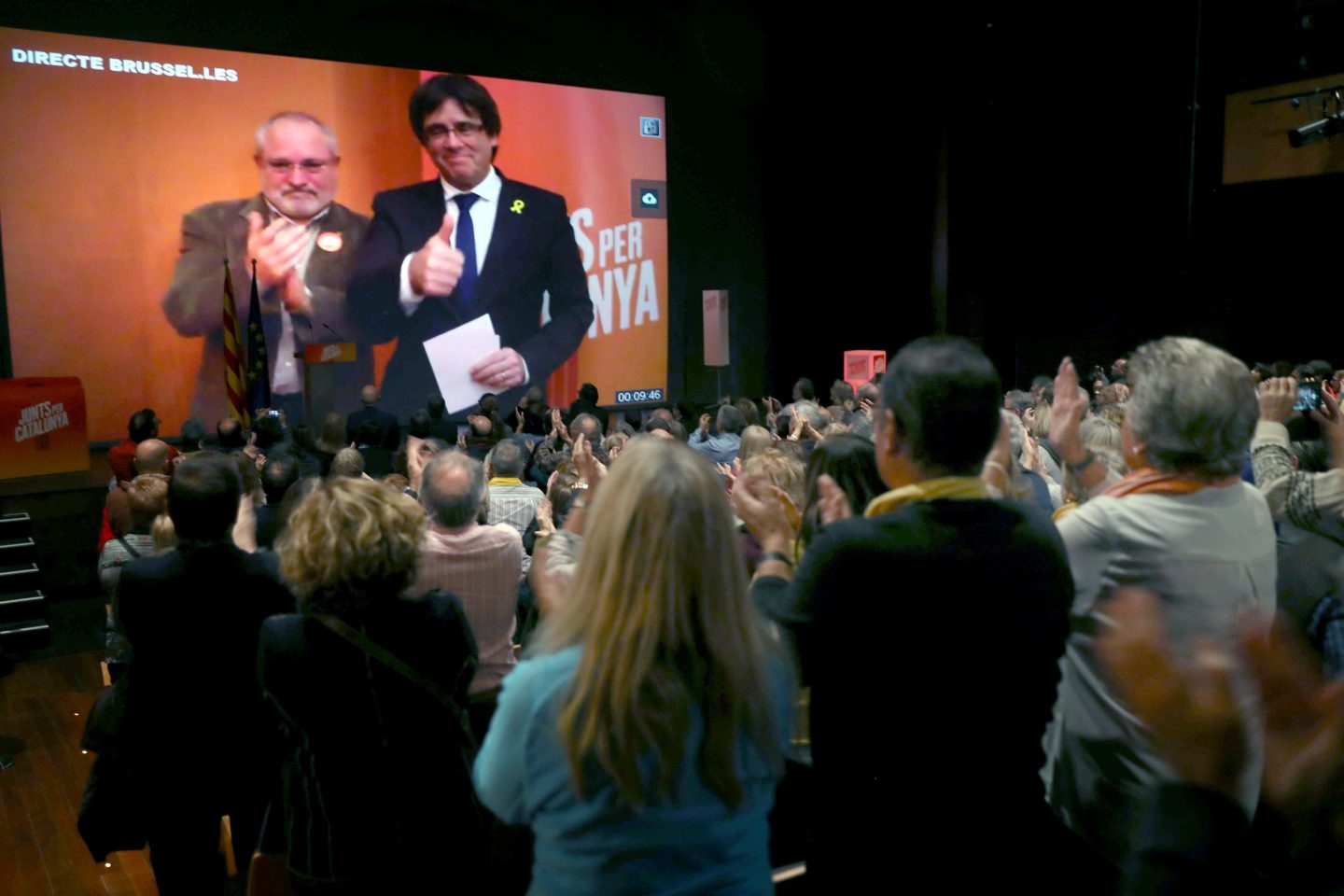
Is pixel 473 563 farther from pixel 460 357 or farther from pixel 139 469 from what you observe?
pixel 460 357

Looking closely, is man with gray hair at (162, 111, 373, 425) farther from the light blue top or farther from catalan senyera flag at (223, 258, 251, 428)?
the light blue top

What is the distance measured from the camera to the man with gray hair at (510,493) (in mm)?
3885

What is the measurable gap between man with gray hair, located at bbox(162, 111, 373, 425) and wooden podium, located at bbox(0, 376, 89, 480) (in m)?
2.84

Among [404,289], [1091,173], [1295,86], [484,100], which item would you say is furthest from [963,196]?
[404,289]

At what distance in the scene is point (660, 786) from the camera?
1.18 meters

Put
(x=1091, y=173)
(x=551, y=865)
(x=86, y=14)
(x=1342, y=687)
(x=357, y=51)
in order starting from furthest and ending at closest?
(x=1091, y=173), (x=357, y=51), (x=86, y=14), (x=551, y=865), (x=1342, y=687)

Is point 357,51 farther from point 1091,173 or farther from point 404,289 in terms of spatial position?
point 1091,173

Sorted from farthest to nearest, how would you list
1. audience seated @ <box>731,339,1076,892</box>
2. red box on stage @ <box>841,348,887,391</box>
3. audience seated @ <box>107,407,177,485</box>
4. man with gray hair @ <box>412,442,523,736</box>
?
Answer: red box on stage @ <box>841,348,887,391</box>
audience seated @ <box>107,407,177,485</box>
man with gray hair @ <box>412,442,523,736</box>
audience seated @ <box>731,339,1076,892</box>

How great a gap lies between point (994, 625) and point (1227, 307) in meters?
12.2

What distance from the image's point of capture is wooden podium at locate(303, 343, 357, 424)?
7512 mm

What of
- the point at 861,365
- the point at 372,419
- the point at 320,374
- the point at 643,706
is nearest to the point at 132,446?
the point at 372,419

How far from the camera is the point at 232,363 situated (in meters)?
7.93

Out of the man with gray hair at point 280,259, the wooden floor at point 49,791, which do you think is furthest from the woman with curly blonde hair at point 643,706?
the man with gray hair at point 280,259

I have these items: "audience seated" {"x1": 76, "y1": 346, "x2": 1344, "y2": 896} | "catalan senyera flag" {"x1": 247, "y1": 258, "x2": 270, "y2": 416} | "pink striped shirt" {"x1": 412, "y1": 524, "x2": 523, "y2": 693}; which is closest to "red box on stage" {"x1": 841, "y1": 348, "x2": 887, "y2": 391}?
"catalan senyera flag" {"x1": 247, "y1": 258, "x2": 270, "y2": 416}
